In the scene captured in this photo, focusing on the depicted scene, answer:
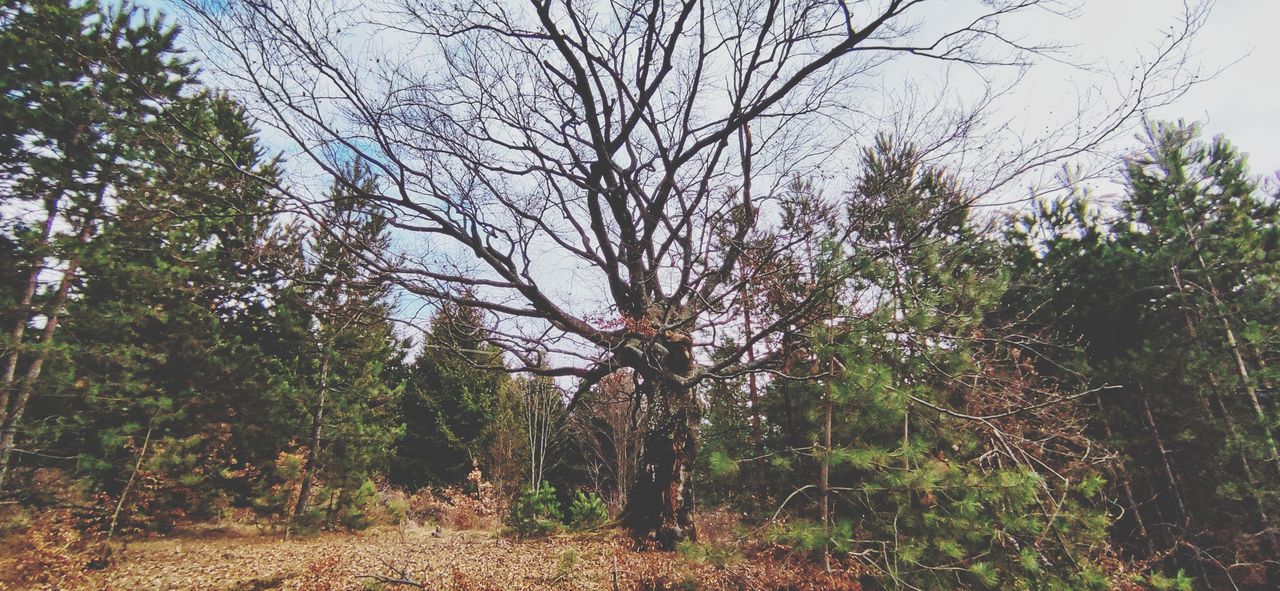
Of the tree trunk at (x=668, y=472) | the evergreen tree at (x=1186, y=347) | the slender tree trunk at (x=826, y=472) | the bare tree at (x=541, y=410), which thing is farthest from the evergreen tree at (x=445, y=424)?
the evergreen tree at (x=1186, y=347)

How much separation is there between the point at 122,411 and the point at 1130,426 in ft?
66.0

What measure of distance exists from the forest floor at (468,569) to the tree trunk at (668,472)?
0.31m

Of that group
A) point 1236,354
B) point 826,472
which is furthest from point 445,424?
point 1236,354

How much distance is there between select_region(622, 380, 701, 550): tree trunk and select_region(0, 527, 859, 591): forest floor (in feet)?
1.02

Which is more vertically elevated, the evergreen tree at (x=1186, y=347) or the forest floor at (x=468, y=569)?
the evergreen tree at (x=1186, y=347)

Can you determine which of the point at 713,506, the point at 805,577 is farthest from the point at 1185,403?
the point at 805,577

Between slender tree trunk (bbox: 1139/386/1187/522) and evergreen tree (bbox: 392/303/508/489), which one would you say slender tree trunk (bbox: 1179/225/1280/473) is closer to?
slender tree trunk (bbox: 1139/386/1187/522)

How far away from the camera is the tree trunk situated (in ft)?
19.7

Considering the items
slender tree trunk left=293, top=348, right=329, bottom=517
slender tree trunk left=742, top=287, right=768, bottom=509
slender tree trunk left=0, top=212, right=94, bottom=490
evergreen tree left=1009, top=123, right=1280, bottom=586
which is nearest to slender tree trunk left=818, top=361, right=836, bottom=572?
slender tree trunk left=742, top=287, right=768, bottom=509

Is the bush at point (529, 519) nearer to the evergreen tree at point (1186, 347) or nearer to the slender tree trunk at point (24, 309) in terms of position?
the slender tree trunk at point (24, 309)

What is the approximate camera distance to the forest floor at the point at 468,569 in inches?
163

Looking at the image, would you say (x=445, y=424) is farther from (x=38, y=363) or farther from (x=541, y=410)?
(x=38, y=363)

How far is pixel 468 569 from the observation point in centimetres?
562

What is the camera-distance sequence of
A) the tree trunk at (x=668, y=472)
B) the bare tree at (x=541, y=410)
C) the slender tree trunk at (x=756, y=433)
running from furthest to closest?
1. the bare tree at (x=541, y=410)
2. the slender tree trunk at (x=756, y=433)
3. the tree trunk at (x=668, y=472)
